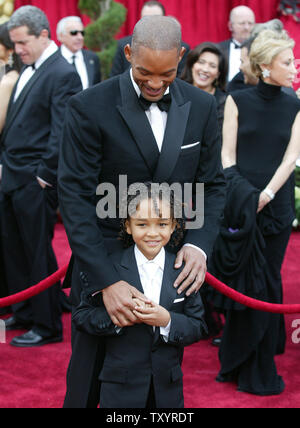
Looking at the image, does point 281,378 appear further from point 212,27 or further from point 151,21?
point 212,27

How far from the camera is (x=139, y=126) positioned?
2.14 m

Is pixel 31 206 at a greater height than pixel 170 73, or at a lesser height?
lesser

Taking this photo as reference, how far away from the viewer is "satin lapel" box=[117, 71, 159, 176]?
2.14 m

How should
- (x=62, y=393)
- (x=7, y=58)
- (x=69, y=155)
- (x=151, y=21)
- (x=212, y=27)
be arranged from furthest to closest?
(x=212, y=27), (x=7, y=58), (x=62, y=393), (x=69, y=155), (x=151, y=21)

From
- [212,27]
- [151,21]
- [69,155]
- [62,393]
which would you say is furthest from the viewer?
[212,27]

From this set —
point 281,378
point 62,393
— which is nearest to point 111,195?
point 62,393

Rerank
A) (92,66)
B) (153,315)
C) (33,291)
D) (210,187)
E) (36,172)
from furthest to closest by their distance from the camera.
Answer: (92,66) → (36,172) → (33,291) → (210,187) → (153,315)

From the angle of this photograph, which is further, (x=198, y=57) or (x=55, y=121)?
(x=198, y=57)

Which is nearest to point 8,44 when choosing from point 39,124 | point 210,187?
point 39,124

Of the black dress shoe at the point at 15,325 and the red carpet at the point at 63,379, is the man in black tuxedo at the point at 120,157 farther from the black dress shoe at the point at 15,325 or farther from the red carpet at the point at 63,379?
the black dress shoe at the point at 15,325

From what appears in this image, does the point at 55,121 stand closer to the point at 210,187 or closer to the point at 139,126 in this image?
the point at 210,187

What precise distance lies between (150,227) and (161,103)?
39 cm

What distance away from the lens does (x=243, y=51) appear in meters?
4.09

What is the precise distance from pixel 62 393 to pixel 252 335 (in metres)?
1.00
